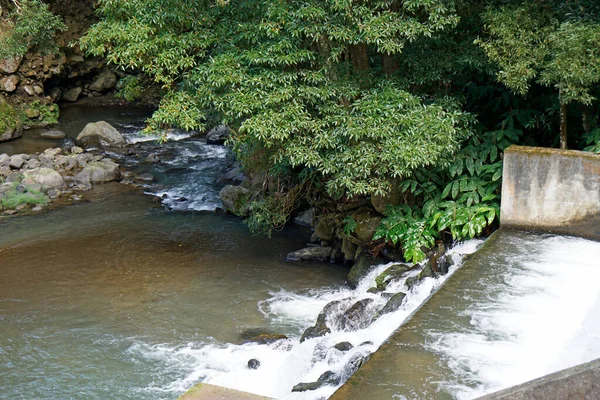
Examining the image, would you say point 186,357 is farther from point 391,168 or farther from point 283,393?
point 391,168

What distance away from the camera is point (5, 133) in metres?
22.8

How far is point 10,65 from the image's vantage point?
81.1ft

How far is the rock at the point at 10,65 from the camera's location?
965 inches

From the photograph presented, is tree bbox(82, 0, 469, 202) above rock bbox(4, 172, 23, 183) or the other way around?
above

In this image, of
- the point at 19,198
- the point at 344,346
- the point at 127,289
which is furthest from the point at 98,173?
the point at 344,346

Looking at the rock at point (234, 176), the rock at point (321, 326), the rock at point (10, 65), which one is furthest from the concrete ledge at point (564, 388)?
the rock at point (10, 65)

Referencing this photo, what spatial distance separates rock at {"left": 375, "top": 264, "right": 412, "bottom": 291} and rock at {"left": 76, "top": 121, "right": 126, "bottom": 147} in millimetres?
13955

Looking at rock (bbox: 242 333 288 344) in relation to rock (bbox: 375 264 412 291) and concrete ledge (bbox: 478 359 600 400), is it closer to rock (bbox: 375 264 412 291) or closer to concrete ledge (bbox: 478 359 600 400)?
rock (bbox: 375 264 412 291)

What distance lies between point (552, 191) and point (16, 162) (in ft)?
50.5

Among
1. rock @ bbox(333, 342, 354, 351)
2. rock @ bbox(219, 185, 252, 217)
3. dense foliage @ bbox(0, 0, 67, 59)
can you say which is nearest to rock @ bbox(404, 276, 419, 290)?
rock @ bbox(333, 342, 354, 351)

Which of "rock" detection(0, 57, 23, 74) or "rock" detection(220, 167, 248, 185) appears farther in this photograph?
"rock" detection(0, 57, 23, 74)

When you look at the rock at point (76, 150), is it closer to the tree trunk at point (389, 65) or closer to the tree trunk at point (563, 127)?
the tree trunk at point (389, 65)

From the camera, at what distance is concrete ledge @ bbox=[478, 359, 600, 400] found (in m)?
4.28

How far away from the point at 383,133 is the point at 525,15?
303 cm
